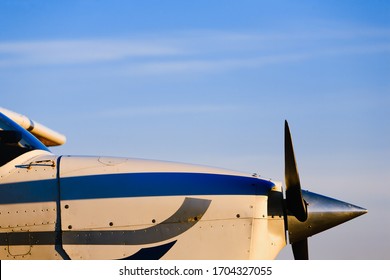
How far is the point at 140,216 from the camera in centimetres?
866

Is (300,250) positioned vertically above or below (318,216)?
below

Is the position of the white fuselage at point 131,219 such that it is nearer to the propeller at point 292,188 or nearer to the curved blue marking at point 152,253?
the curved blue marking at point 152,253

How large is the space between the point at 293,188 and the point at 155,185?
1.38 metres

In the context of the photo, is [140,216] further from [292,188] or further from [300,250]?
[300,250]

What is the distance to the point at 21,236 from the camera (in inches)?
340

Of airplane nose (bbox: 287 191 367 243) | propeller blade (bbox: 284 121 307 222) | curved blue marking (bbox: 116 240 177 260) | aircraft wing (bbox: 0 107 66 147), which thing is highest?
aircraft wing (bbox: 0 107 66 147)

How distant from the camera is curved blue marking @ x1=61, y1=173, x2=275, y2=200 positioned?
28.7 feet

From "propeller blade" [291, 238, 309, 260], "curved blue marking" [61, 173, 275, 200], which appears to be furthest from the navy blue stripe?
"propeller blade" [291, 238, 309, 260]

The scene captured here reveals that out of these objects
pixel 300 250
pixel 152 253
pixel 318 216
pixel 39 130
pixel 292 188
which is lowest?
pixel 300 250

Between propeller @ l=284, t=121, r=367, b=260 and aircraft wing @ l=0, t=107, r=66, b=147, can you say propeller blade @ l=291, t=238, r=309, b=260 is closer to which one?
propeller @ l=284, t=121, r=367, b=260

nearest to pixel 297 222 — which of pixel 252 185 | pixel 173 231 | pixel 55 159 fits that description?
pixel 252 185

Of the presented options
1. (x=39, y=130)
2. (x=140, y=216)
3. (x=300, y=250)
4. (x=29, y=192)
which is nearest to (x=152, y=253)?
(x=140, y=216)

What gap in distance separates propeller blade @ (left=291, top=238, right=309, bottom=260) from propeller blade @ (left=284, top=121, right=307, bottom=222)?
1.68 feet

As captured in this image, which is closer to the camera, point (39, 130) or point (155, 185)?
point (155, 185)
